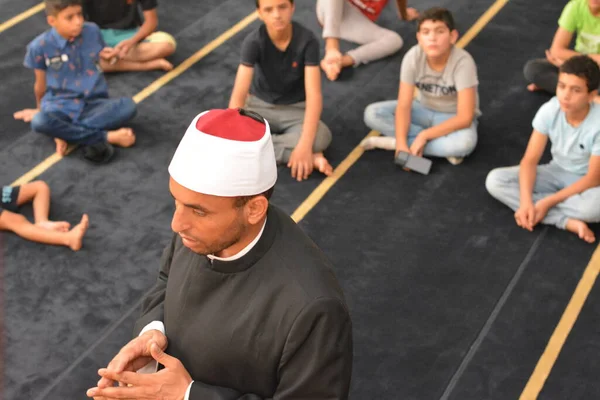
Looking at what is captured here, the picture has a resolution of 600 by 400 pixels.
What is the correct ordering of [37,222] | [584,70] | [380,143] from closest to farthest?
[584,70] → [37,222] → [380,143]

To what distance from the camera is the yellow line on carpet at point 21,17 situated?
5883 mm

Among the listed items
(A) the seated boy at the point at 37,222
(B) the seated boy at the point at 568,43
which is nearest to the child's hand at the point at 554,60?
(B) the seated boy at the point at 568,43

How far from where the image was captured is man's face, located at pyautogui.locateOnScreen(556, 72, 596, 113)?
3918 millimetres

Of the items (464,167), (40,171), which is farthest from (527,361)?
(40,171)

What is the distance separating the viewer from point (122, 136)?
4.70 meters

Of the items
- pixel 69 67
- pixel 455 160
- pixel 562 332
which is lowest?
pixel 562 332

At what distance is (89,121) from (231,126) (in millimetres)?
2834

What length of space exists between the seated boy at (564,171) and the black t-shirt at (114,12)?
107 inches

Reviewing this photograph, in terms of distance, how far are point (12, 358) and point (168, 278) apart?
148 centimetres

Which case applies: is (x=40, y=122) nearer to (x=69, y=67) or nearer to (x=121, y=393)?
(x=69, y=67)

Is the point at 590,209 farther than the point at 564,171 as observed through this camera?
No

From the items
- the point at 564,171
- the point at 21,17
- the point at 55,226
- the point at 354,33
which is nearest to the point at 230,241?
the point at 55,226

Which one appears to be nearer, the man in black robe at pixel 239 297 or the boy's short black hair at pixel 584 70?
the man in black robe at pixel 239 297

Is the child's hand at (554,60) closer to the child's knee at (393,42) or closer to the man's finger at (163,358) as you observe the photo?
the child's knee at (393,42)
